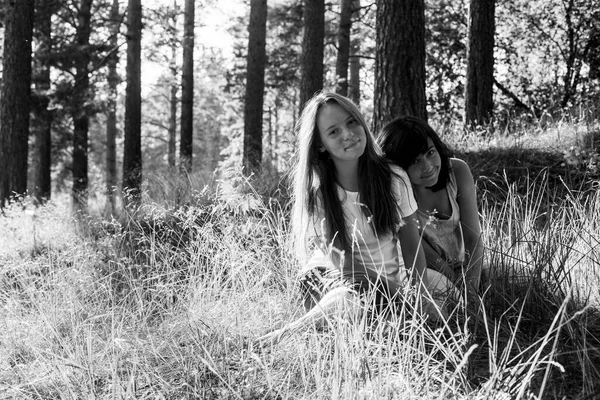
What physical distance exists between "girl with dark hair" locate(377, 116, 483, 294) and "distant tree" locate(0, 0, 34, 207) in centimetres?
749

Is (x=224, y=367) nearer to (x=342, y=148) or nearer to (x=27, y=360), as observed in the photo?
(x=27, y=360)

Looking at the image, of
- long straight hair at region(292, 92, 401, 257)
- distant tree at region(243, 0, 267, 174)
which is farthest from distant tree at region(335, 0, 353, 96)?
long straight hair at region(292, 92, 401, 257)

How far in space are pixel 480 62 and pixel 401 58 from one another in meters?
4.00

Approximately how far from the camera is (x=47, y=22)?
14.0 meters

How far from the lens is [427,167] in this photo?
10.8ft

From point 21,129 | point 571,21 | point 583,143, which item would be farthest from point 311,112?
point 571,21

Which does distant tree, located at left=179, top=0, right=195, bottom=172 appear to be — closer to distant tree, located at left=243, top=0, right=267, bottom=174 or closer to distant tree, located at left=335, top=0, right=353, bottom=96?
distant tree, located at left=335, top=0, right=353, bottom=96

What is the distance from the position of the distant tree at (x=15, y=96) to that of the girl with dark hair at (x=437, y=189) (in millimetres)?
7490

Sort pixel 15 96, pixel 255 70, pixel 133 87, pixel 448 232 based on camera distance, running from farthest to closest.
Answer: pixel 133 87, pixel 255 70, pixel 15 96, pixel 448 232

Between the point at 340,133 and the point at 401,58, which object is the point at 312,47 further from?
the point at 340,133

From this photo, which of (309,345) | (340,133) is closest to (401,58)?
Answer: (340,133)

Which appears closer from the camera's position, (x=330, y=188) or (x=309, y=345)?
(x=309, y=345)

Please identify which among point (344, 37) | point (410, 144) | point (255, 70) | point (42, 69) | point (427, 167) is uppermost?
point (344, 37)

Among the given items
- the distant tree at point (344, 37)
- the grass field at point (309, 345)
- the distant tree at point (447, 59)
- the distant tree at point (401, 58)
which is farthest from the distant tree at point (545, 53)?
the grass field at point (309, 345)
